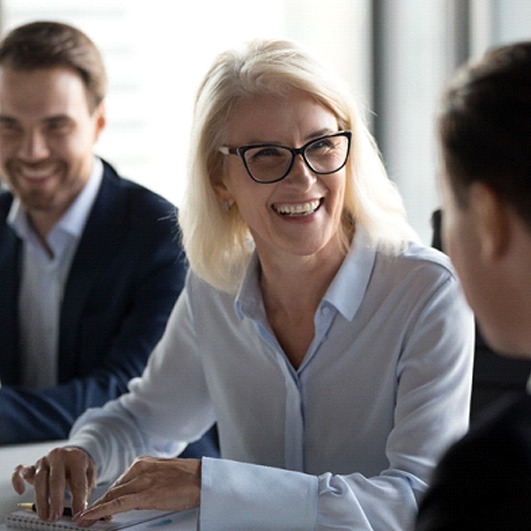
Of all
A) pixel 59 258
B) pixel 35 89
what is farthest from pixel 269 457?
pixel 35 89

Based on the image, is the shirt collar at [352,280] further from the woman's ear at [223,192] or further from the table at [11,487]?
the table at [11,487]

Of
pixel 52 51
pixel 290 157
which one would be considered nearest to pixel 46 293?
pixel 52 51

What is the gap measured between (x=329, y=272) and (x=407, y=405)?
0.34 meters

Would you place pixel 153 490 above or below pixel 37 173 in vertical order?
below

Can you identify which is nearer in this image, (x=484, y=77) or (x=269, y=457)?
(x=484, y=77)

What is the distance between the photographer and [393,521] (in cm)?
168

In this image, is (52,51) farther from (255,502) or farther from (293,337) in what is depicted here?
(255,502)

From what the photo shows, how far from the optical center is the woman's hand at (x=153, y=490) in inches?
64.9

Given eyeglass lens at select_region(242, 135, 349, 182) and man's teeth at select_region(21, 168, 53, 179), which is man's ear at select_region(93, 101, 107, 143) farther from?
eyeglass lens at select_region(242, 135, 349, 182)

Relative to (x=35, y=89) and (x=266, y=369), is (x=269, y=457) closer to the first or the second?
(x=266, y=369)

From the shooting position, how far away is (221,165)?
6.87ft

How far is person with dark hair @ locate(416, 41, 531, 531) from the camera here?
0.90 m

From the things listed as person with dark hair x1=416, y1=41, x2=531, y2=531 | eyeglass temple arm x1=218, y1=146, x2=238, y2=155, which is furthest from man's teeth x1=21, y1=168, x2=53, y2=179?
person with dark hair x1=416, y1=41, x2=531, y2=531

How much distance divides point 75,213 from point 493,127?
218cm
